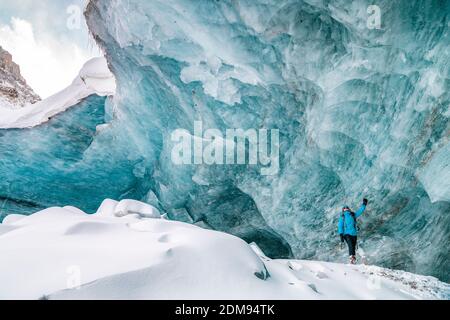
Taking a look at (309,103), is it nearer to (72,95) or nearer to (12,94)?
(72,95)

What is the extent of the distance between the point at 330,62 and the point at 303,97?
107 cm

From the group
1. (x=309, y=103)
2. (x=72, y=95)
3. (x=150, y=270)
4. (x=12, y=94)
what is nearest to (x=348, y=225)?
(x=309, y=103)

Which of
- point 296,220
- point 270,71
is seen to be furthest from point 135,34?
point 296,220

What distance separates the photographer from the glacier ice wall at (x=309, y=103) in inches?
230

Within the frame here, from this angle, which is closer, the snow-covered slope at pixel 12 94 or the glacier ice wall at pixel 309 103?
the glacier ice wall at pixel 309 103

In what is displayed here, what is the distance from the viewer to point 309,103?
722cm

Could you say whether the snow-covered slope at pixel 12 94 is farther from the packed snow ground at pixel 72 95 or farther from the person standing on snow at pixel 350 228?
the person standing on snow at pixel 350 228

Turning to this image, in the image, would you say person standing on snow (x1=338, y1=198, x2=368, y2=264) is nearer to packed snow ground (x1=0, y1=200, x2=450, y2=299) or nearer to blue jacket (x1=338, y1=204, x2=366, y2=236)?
blue jacket (x1=338, y1=204, x2=366, y2=236)

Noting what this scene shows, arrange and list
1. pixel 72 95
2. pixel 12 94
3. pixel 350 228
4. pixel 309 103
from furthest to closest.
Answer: pixel 12 94, pixel 72 95, pixel 309 103, pixel 350 228

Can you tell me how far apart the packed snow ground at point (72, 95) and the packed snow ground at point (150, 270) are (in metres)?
6.48

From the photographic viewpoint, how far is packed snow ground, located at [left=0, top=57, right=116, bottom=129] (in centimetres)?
1002

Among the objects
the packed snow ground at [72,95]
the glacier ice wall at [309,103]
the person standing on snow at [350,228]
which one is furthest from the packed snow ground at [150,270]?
the packed snow ground at [72,95]

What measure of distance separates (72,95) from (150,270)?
9575mm

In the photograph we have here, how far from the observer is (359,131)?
264 inches
